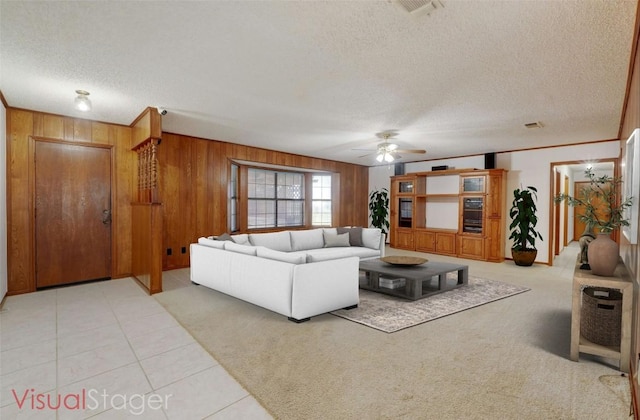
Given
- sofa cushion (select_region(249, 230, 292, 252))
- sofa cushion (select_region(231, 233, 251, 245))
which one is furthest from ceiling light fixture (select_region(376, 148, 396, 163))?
sofa cushion (select_region(231, 233, 251, 245))

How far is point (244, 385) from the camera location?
2.21m

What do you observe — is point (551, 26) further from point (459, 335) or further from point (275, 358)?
point (275, 358)

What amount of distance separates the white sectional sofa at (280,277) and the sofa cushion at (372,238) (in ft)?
7.50

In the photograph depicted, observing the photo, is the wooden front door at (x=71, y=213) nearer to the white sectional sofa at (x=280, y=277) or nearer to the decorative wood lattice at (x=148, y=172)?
the decorative wood lattice at (x=148, y=172)

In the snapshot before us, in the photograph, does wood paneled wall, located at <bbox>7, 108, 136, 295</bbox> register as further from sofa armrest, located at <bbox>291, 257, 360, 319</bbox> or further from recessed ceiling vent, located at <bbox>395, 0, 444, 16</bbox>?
recessed ceiling vent, located at <bbox>395, 0, 444, 16</bbox>

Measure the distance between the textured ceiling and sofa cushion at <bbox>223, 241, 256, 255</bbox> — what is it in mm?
1798

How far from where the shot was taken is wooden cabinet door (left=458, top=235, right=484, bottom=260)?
23.2 ft

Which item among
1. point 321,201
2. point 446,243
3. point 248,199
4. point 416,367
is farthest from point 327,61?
point 321,201

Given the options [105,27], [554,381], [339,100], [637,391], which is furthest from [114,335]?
[637,391]

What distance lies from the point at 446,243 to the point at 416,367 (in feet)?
18.6

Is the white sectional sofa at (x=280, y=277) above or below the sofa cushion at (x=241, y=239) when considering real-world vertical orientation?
below

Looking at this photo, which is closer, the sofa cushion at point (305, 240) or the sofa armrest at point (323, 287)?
the sofa armrest at point (323, 287)

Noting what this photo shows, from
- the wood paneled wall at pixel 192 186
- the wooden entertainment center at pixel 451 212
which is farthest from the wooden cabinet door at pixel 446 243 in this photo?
the wood paneled wall at pixel 192 186

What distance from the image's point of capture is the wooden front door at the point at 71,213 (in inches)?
179
